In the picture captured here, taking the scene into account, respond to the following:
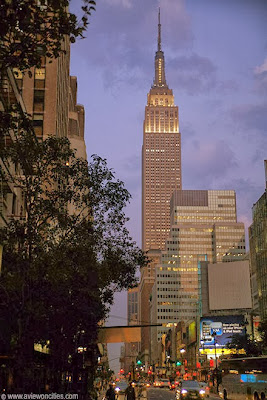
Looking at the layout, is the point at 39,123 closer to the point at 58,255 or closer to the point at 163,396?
the point at 163,396

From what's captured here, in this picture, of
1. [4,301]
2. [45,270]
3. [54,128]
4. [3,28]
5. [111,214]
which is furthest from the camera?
[54,128]

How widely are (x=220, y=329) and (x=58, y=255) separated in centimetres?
9660

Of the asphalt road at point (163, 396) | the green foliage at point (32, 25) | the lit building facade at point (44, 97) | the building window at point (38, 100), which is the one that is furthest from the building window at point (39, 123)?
the green foliage at point (32, 25)

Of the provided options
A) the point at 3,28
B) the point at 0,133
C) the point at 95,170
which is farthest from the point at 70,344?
the point at 3,28

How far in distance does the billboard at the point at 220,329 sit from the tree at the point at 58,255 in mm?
88610

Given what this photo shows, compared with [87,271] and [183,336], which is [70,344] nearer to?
[87,271]

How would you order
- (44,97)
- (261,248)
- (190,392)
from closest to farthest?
(190,392)
(44,97)
(261,248)

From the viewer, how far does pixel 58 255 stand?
22062 millimetres

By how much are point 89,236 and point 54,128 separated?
161 feet

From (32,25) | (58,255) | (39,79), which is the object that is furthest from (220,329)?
(32,25)

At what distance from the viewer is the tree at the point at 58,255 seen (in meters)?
22.0

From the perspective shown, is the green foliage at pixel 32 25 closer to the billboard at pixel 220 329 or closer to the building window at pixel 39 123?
the building window at pixel 39 123

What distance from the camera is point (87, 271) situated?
25.0 meters

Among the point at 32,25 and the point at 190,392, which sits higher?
the point at 32,25
